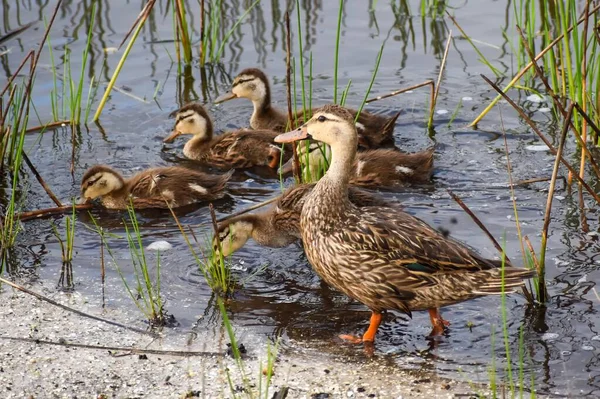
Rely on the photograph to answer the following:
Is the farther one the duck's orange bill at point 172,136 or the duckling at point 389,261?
the duck's orange bill at point 172,136

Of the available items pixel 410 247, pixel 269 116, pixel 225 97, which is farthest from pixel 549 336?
pixel 225 97

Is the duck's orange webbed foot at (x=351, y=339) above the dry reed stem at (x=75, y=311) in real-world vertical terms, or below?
below

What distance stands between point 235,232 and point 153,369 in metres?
1.63

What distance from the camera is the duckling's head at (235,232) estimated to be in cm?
600

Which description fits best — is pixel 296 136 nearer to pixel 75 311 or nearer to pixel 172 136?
pixel 75 311

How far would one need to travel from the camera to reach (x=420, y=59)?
9.36 metres

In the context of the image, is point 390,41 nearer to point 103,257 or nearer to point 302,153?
point 302,153

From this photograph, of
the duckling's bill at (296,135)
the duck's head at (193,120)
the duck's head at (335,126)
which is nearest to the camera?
the duck's head at (335,126)

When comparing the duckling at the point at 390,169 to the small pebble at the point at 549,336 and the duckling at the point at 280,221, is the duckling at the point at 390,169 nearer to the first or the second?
the duckling at the point at 280,221

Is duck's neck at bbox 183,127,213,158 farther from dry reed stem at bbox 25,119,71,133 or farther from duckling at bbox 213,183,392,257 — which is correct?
duckling at bbox 213,183,392,257

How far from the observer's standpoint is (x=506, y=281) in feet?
15.7

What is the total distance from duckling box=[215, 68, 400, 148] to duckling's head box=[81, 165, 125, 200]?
1.56 meters

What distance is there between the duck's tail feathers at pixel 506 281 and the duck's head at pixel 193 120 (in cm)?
364

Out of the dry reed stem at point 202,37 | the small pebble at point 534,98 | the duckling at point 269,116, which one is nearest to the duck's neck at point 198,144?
the duckling at point 269,116
